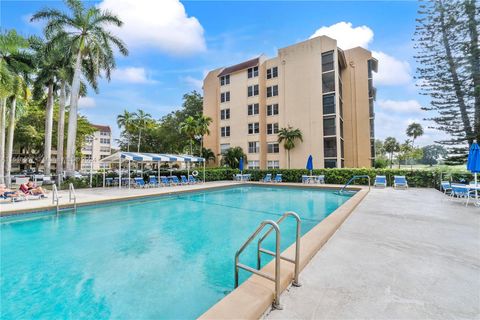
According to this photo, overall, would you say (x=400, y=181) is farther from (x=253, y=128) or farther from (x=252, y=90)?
(x=252, y=90)

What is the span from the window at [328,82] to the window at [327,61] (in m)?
0.54

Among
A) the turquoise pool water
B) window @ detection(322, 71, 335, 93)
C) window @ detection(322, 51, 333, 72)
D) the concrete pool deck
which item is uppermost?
window @ detection(322, 51, 333, 72)

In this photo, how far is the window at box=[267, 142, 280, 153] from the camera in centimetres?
2681

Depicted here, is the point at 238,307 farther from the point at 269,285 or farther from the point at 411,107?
→ the point at 411,107

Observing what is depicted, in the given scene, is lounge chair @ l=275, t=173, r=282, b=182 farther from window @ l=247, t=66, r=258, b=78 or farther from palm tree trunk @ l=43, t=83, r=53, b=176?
palm tree trunk @ l=43, t=83, r=53, b=176

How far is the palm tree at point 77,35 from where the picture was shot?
17172mm

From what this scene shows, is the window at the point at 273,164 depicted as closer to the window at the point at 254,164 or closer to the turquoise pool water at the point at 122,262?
the window at the point at 254,164

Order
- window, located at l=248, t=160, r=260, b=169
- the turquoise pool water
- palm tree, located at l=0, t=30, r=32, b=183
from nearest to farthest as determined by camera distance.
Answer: the turquoise pool water → palm tree, located at l=0, t=30, r=32, b=183 → window, located at l=248, t=160, r=260, b=169

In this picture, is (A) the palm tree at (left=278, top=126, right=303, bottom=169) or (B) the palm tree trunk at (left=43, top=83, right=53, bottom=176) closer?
(B) the palm tree trunk at (left=43, top=83, right=53, bottom=176)

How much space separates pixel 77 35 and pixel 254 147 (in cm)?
1945

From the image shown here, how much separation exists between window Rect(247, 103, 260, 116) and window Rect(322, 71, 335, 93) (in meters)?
7.88

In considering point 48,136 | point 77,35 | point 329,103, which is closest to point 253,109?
point 329,103

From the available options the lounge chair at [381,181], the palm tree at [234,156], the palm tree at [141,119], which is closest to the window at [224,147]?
the palm tree at [234,156]

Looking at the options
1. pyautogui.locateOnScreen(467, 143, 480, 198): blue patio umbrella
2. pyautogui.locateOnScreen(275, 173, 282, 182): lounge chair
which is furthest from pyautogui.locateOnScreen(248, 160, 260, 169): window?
pyautogui.locateOnScreen(467, 143, 480, 198): blue patio umbrella
